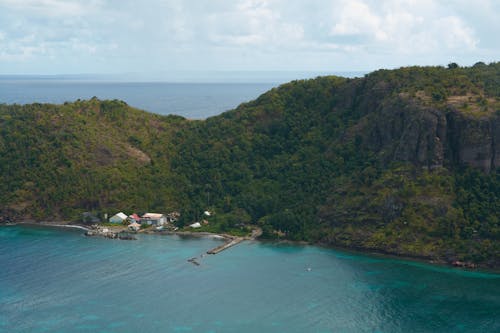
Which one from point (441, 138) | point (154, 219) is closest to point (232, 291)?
point (154, 219)


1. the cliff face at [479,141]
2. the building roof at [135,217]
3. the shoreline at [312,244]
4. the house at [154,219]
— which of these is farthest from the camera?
the building roof at [135,217]

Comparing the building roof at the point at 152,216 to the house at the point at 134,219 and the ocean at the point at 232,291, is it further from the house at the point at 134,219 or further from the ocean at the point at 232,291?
Result: the ocean at the point at 232,291

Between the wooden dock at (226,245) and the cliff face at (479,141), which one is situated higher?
the cliff face at (479,141)

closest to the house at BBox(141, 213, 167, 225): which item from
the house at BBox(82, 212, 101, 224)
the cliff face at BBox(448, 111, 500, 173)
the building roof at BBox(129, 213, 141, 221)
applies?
the building roof at BBox(129, 213, 141, 221)

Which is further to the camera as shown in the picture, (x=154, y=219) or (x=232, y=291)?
(x=154, y=219)

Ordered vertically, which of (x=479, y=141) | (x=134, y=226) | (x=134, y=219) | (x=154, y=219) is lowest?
(x=134, y=226)

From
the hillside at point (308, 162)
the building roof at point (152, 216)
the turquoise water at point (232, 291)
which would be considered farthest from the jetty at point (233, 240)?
the building roof at point (152, 216)

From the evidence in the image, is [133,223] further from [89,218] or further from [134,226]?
[89,218]
